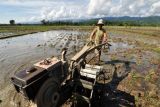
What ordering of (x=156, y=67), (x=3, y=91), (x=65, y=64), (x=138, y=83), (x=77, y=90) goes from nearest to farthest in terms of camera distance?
1. (x=65, y=64)
2. (x=77, y=90)
3. (x=3, y=91)
4. (x=138, y=83)
5. (x=156, y=67)

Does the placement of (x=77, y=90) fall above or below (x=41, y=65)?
below

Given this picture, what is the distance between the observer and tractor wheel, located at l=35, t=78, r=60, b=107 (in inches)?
196

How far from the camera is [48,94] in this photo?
5.21 meters

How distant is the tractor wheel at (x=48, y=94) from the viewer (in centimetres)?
499

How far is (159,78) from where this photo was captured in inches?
361

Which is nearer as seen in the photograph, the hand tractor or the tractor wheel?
the hand tractor

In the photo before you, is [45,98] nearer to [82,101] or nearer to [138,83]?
[82,101]

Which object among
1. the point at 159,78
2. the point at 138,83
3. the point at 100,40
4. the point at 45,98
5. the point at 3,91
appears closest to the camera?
the point at 45,98

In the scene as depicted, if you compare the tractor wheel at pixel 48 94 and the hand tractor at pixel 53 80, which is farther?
the tractor wheel at pixel 48 94

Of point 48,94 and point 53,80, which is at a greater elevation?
point 53,80

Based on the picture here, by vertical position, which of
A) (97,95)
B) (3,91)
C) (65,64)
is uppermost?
(65,64)

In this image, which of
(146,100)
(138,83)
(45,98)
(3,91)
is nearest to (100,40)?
(138,83)

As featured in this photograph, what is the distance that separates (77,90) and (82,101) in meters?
0.45

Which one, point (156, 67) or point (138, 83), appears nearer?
point (138, 83)
